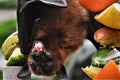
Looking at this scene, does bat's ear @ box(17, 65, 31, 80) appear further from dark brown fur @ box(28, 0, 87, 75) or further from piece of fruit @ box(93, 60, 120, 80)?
piece of fruit @ box(93, 60, 120, 80)

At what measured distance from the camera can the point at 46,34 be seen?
836 millimetres

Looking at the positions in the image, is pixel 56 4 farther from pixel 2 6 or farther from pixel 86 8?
pixel 2 6

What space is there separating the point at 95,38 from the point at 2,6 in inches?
99.4

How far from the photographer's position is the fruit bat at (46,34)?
829mm

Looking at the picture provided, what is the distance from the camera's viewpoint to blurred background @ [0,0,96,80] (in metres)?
0.98

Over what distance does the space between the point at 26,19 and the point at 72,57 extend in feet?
0.47

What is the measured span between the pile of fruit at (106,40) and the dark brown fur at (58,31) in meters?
0.04

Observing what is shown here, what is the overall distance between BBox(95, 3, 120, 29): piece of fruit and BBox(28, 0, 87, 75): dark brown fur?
57mm

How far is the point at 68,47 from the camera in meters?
0.87

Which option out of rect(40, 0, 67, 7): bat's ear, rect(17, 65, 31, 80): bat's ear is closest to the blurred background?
rect(17, 65, 31, 80): bat's ear

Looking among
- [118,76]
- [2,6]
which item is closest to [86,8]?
[118,76]

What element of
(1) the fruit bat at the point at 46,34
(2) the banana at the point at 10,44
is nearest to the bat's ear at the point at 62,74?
(1) the fruit bat at the point at 46,34

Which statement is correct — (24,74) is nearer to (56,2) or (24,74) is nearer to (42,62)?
(42,62)

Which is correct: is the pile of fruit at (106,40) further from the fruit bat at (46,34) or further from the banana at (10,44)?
the banana at (10,44)
